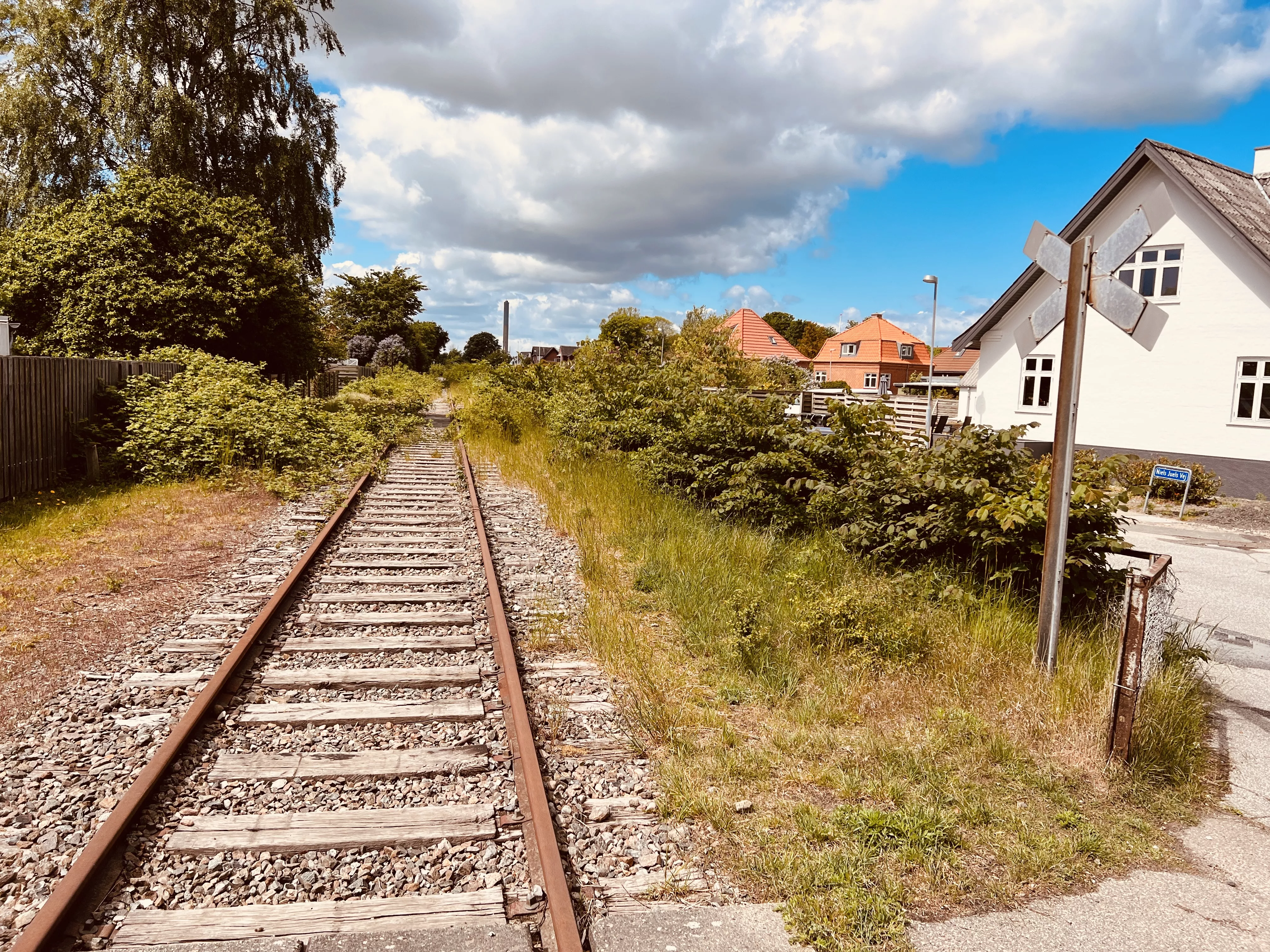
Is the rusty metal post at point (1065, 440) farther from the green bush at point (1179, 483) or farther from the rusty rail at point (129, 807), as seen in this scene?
the green bush at point (1179, 483)

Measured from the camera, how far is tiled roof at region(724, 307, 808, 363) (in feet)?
192

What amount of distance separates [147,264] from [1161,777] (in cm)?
2027

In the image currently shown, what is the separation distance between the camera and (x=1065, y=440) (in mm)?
4855

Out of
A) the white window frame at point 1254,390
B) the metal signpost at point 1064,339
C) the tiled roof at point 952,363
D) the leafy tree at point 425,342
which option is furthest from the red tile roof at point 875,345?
the metal signpost at point 1064,339

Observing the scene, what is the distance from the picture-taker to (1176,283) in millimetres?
18656

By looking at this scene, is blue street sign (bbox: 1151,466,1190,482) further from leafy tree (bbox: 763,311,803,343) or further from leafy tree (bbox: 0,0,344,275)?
leafy tree (bbox: 763,311,803,343)

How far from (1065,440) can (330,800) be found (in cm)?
465

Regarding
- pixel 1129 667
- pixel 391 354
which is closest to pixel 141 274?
pixel 1129 667

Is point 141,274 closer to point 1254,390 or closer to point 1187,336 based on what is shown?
point 1187,336

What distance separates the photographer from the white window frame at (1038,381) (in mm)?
21875

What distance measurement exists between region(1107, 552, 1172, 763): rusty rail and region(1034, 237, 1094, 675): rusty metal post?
74cm

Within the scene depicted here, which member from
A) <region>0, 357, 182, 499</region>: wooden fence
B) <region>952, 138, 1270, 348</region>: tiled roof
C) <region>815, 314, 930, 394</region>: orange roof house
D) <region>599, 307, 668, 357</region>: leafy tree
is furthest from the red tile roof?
<region>0, 357, 182, 499</region>: wooden fence

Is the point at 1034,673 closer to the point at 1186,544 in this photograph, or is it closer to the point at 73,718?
the point at 73,718

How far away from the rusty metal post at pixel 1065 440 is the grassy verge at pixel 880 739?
0.48 m
